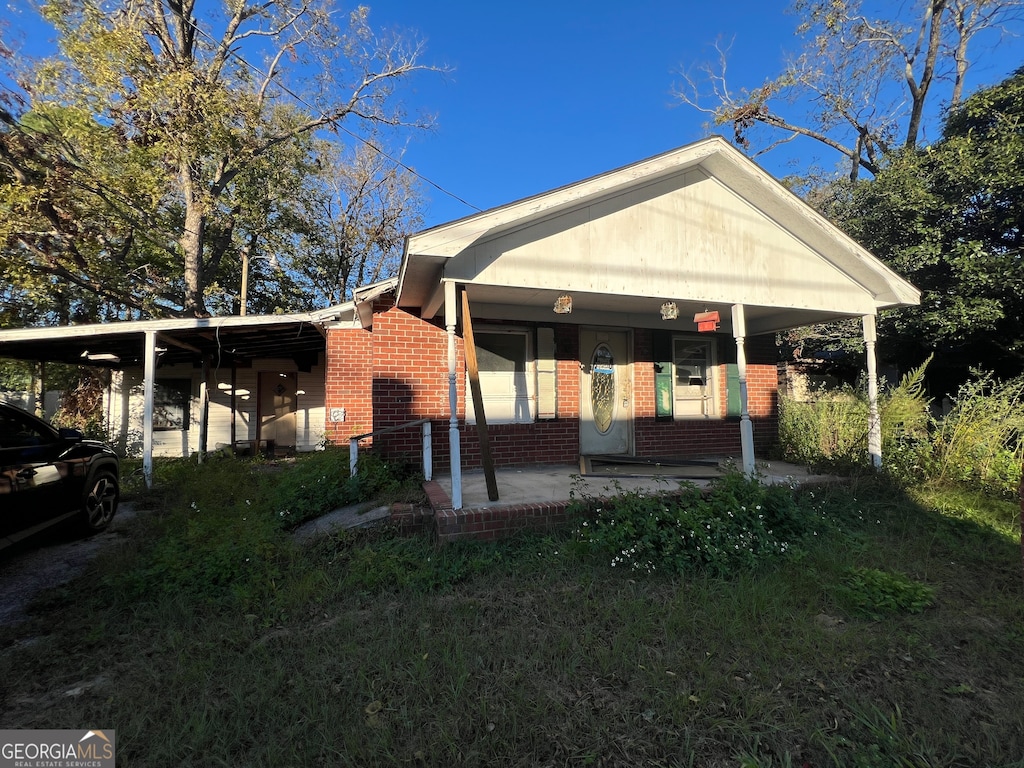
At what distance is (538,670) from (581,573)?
1.22 meters

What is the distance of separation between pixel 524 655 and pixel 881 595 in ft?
8.70

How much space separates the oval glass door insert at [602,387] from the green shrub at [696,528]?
2842 millimetres

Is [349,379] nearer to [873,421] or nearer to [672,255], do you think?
[672,255]

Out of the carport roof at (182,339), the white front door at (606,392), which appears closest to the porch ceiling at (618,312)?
the white front door at (606,392)

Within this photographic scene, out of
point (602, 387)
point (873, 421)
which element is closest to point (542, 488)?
point (602, 387)

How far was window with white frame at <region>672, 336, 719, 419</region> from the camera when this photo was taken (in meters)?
7.94

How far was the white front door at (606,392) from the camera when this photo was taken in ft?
24.4

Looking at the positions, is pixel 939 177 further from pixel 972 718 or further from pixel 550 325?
pixel 972 718

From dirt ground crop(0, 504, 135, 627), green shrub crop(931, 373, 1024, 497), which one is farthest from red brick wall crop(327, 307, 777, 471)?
dirt ground crop(0, 504, 135, 627)

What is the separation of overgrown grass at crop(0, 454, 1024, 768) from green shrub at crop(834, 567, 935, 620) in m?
0.02

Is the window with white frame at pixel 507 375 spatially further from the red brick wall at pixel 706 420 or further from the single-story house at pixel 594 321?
the red brick wall at pixel 706 420

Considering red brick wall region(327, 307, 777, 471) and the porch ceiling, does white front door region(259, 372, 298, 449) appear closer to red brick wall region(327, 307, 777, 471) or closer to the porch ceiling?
red brick wall region(327, 307, 777, 471)

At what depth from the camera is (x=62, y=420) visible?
12.7 meters

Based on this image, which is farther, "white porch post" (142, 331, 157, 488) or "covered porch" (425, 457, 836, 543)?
"white porch post" (142, 331, 157, 488)
